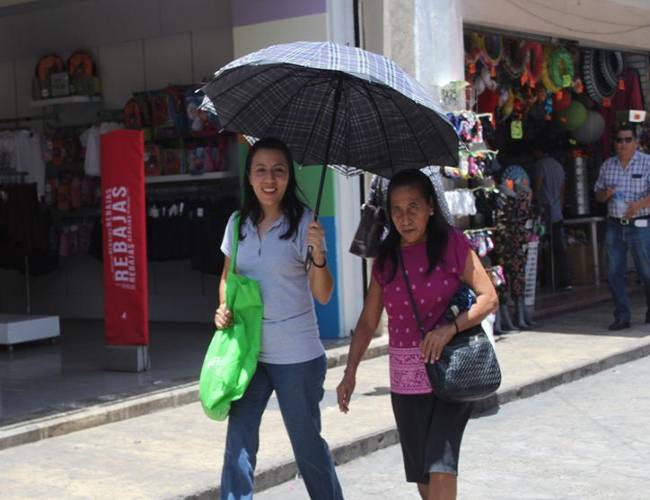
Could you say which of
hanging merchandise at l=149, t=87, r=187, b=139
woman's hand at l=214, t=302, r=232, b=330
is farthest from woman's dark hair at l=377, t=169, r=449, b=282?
hanging merchandise at l=149, t=87, r=187, b=139

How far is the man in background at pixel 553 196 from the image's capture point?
15500mm

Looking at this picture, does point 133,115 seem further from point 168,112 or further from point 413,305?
point 413,305

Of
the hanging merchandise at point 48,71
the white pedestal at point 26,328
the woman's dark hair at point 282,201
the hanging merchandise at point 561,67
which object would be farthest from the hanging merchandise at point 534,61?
the woman's dark hair at point 282,201

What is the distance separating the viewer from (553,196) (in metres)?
15.5

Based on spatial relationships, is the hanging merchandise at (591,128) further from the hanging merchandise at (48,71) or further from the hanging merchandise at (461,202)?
the hanging merchandise at (48,71)

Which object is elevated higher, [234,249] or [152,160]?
[152,160]

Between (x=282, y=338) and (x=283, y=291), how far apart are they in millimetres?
201

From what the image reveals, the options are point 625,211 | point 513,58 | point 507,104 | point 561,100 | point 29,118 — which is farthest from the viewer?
point 561,100

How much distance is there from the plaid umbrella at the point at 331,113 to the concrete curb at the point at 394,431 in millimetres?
2167

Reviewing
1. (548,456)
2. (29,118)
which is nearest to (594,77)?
(29,118)

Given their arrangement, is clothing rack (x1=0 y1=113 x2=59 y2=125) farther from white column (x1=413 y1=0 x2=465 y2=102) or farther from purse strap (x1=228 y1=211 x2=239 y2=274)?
purse strap (x1=228 y1=211 x2=239 y2=274)

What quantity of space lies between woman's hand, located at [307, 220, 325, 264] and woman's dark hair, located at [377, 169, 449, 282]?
249 mm

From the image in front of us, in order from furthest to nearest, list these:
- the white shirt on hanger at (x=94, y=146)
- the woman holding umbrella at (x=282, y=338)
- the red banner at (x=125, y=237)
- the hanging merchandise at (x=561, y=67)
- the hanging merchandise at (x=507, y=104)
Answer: the hanging merchandise at (x=561, y=67) < the white shirt on hanger at (x=94, y=146) < the hanging merchandise at (x=507, y=104) < the red banner at (x=125, y=237) < the woman holding umbrella at (x=282, y=338)

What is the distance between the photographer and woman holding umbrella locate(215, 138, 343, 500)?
4801mm
